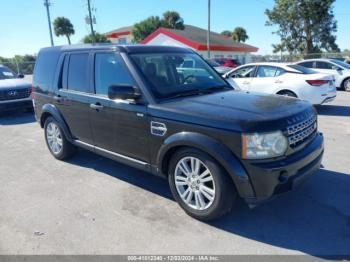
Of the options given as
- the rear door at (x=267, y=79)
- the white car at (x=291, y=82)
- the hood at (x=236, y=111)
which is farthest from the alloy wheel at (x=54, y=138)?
the rear door at (x=267, y=79)

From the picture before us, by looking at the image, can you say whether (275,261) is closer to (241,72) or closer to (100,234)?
(100,234)

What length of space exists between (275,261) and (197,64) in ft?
9.88

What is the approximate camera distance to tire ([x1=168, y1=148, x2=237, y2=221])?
3277mm

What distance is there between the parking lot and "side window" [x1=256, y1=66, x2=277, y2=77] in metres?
4.70

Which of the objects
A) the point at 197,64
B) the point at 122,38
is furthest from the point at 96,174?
the point at 122,38

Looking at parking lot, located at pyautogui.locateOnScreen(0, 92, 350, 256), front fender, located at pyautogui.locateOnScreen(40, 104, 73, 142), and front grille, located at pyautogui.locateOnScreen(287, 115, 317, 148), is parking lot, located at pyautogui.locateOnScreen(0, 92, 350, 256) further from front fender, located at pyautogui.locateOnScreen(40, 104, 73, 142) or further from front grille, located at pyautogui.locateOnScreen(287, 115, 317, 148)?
front grille, located at pyautogui.locateOnScreen(287, 115, 317, 148)

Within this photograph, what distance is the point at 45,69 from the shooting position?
5.73 metres

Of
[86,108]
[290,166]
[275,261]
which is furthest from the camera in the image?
[86,108]

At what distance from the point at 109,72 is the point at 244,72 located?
6859 millimetres

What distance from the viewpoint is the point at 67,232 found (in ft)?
11.5

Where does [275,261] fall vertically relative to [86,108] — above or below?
below

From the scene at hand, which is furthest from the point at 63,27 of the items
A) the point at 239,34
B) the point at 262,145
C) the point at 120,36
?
the point at 262,145

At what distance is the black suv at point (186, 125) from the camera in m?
3.11

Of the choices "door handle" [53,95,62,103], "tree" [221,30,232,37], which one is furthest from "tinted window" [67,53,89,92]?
"tree" [221,30,232,37]
